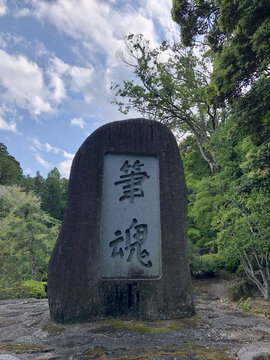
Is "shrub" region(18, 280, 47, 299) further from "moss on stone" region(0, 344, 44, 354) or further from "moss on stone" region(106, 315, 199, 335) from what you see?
"moss on stone" region(0, 344, 44, 354)

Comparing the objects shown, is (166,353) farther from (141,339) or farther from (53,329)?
(53,329)

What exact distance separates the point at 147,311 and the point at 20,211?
6457mm

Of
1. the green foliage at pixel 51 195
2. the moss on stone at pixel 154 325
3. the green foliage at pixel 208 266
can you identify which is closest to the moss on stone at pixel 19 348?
the moss on stone at pixel 154 325

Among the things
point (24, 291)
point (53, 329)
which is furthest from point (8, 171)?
point (53, 329)

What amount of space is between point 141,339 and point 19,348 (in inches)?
45.6

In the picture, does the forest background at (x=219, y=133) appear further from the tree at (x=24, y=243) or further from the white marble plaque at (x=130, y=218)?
the white marble plaque at (x=130, y=218)

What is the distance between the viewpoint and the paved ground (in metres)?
2.30

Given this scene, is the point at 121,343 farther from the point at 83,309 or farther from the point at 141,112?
the point at 141,112

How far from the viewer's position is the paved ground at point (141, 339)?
90.7 inches

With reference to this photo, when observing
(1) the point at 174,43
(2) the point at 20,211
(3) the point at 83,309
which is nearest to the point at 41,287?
(2) the point at 20,211

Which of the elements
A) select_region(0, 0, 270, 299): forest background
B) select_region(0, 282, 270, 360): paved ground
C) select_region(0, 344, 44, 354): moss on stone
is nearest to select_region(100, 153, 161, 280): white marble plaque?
select_region(0, 282, 270, 360): paved ground

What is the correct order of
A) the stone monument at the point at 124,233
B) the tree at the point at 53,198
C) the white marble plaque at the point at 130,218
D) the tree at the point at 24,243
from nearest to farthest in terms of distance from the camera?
1. the stone monument at the point at 124,233
2. the white marble plaque at the point at 130,218
3. the tree at the point at 24,243
4. the tree at the point at 53,198

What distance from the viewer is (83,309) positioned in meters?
3.33

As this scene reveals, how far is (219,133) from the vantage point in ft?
35.9
